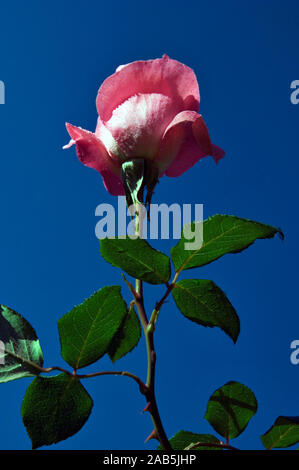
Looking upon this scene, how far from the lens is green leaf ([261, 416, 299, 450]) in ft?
1.20

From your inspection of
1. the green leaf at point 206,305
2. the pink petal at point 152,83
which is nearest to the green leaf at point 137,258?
the green leaf at point 206,305

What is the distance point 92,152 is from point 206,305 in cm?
16

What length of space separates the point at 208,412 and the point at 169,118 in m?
0.25

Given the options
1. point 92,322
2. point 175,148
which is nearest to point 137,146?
point 175,148

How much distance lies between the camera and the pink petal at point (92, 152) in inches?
14.1

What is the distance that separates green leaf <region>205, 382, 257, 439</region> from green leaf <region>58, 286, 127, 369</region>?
14 cm

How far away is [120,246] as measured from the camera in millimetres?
285

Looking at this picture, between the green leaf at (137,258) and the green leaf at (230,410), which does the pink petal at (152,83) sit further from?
the green leaf at (230,410)

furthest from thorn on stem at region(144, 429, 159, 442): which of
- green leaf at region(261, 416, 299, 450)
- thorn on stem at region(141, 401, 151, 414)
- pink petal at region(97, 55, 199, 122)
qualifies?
pink petal at region(97, 55, 199, 122)

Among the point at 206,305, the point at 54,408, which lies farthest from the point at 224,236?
the point at 54,408

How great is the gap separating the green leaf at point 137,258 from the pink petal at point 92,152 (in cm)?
10

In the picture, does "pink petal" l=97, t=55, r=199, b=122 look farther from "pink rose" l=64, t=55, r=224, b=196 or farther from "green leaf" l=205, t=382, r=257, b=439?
"green leaf" l=205, t=382, r=257, b=439

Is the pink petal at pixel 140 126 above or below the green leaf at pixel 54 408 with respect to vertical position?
above
